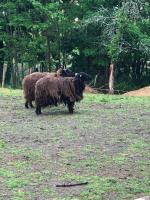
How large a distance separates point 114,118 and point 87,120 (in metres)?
0.79

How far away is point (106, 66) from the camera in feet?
98.2

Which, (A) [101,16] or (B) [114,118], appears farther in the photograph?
(A) [101,16]

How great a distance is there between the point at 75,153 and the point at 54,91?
14.6 feet

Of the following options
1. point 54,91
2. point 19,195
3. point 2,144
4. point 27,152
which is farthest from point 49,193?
point 54,91

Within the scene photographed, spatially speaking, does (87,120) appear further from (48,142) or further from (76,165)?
(76,165)

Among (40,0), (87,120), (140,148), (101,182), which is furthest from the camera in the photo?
(40,0)

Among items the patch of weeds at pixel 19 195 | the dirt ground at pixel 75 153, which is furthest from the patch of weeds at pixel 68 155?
the patch of weeds at pixel 19 195

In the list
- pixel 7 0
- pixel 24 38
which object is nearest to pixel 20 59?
pixel 24 38

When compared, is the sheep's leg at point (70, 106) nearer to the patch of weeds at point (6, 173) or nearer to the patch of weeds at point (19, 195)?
the patch of weeds at point (6, 173)

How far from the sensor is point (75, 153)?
8.94 m

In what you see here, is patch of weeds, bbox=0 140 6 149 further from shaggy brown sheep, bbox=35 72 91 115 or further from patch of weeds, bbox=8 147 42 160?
shaggy brown sheep, bbox=35 72 91 115

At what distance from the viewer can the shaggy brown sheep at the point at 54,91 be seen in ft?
43.5

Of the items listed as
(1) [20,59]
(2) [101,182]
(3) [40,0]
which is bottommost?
(2) [101,182]

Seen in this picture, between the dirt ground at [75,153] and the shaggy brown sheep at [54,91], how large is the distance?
341 millimetres
